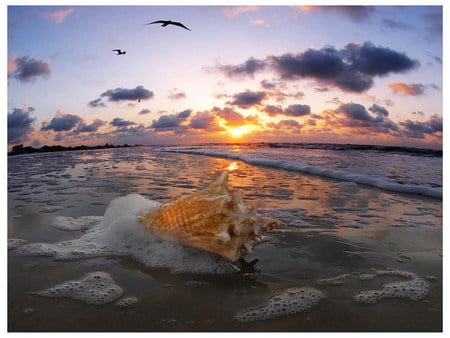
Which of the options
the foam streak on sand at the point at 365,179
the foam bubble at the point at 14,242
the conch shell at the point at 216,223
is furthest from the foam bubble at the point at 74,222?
the foam streak on sand at the point at 365,179

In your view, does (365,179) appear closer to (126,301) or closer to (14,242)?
(126,301)

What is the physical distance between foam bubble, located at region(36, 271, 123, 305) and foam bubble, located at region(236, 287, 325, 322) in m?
1.09

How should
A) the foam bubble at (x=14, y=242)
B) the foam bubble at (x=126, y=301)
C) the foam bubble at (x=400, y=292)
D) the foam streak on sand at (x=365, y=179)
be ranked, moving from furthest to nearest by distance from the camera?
the foam streak on sand at (x=365, y=179) < the foam bubble at (x=14, y=242) < the foam bubble at (x=400, y=292) < the foam bubble at (x=126, y=301)

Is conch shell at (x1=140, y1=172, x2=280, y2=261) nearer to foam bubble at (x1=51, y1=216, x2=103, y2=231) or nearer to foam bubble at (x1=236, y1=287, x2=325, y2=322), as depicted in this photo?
foam bubble at (x1=236, y1=287, x2=325, y2=322)

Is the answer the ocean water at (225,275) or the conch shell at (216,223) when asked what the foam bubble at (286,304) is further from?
the conch shell at (216,223)

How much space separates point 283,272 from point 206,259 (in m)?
0.76

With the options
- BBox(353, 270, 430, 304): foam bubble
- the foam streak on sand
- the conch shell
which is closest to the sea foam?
the conch shell

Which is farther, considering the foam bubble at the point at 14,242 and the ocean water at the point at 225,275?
the foam bubble at the point at 14,242

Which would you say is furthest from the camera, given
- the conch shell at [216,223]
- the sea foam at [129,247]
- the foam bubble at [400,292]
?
the sea foam at [129,247]

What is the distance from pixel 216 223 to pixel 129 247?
1.21 m

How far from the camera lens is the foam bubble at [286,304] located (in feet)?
7.92

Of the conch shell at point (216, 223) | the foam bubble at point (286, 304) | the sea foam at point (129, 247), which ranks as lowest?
the foam bubble at point (286, 304)

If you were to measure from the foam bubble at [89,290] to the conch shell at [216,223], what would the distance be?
0.79 meters

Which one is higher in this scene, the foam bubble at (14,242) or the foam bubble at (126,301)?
the foam bubble at (14,242)
